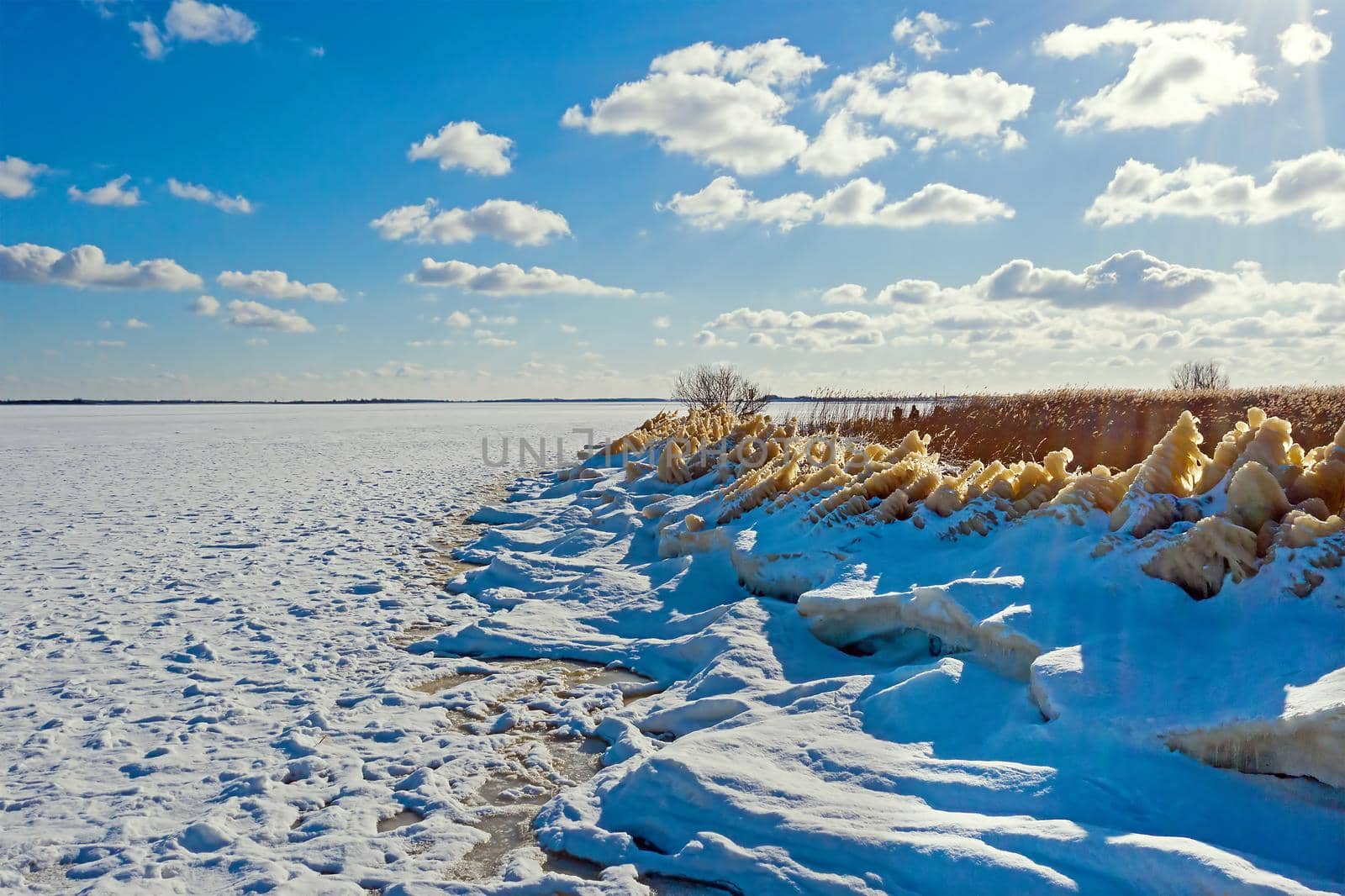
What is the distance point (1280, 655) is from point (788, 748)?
1.60 meters

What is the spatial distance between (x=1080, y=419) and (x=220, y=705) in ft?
44.8

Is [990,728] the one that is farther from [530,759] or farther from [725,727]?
[530,759]

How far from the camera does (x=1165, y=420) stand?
1272 centimetres

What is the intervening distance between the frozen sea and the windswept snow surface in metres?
0.02

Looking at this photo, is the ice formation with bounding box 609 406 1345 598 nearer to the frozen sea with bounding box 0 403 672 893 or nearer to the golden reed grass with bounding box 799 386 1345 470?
the frozen sea with bounding box 0 403 672 893

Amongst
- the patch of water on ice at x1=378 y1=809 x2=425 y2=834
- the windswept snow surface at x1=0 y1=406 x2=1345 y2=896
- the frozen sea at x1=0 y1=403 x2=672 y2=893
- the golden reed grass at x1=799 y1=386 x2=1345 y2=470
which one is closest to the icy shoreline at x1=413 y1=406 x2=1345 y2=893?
the windswept snow surface at x1=0 y1=406 x2=1345 y2=896

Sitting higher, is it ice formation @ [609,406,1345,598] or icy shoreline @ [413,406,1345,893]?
ice formation @ [609,406,1345,598]

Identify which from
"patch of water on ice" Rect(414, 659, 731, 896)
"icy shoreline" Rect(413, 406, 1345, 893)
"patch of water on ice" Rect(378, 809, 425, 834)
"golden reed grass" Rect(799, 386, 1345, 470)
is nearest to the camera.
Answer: "icy shoreline" Rect(413, 406, 1345, 893)

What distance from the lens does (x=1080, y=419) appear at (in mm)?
13203

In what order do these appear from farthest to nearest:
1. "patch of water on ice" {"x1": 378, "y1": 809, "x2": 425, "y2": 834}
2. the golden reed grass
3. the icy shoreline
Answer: the golden reed grass, "patch of water on ice" {"x1": 378, "y1": 809, "x2": 425, "y2": 834}, the icy shoreline

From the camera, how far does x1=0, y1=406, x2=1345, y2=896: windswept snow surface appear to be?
2088 mm

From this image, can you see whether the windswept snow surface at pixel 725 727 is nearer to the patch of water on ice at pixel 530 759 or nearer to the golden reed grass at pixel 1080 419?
the patch of water on ice at pixel 530 759

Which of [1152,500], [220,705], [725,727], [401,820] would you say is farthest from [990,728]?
[220,705]

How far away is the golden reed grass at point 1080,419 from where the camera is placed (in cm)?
1102
